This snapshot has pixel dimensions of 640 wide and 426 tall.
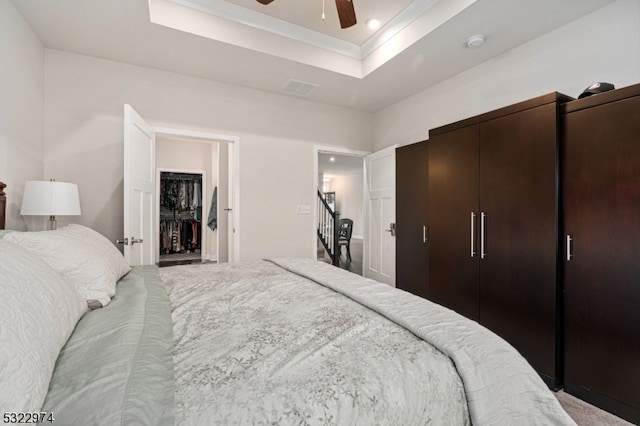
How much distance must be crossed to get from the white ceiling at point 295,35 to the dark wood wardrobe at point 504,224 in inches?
30.1

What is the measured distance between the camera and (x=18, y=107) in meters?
2.13

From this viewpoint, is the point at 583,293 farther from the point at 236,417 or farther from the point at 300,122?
the point at 300,122

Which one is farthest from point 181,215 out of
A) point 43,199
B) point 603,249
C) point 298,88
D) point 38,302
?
point 603,249

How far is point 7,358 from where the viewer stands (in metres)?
0.54

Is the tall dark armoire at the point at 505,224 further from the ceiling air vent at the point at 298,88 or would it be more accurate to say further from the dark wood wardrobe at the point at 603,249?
the ceiling air vent at the point at 298,88

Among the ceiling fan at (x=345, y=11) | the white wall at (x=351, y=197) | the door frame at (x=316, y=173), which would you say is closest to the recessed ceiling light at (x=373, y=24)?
the ceiling fan at (x=345, y=11)

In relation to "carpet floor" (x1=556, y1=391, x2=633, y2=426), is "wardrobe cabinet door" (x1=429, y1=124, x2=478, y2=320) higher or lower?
higher

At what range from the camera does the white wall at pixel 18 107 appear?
6.39 feet

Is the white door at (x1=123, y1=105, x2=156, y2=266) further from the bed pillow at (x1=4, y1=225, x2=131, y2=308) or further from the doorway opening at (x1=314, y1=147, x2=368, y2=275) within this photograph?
the doorway opening at (x1=314, y1=147, x2=368, y2=275)

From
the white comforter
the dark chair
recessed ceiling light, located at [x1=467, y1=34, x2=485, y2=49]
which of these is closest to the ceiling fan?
recessed ceiling light, located at [x1=467, y1=34, x2=485, y2=49]

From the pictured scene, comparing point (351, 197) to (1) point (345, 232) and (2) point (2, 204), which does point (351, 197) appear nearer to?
(1) point (345, 232)

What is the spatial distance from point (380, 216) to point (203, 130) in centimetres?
253

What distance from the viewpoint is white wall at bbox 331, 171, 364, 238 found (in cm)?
1113

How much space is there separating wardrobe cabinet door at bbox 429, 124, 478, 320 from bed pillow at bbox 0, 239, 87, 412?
2565 millimetres
